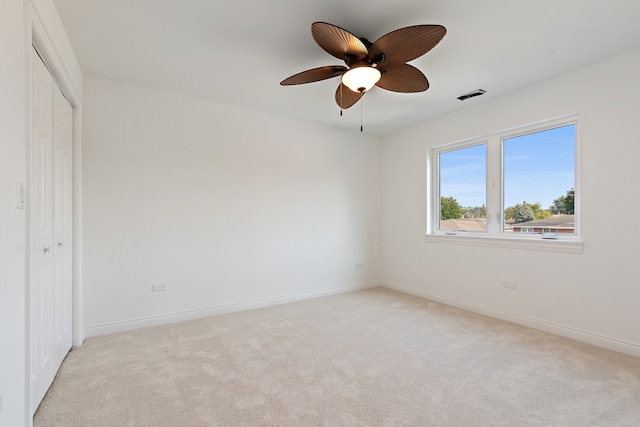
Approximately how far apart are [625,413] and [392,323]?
5.87 ft

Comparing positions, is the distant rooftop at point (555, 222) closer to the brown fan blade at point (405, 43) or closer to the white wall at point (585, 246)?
the white wall at point (585, 246)

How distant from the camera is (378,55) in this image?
6.67 feet

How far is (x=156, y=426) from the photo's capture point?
1652mm

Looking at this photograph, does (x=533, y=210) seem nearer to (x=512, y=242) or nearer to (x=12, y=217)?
(x=512, y=242)

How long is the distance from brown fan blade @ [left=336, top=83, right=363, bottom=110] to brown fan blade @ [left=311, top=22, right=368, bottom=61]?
1.60 feet

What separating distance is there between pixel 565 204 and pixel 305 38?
117 inches

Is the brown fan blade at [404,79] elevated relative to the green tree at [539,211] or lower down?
elevated

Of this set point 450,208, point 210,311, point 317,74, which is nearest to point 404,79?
point 317,74

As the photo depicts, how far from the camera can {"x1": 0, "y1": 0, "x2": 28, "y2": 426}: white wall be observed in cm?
125

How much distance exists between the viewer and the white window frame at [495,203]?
2914mm

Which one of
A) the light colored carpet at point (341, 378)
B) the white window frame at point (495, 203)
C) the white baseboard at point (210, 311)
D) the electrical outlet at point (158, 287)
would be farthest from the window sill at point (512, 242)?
the electrical outlet at point (158, 287)

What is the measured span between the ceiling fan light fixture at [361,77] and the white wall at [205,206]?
1945mm

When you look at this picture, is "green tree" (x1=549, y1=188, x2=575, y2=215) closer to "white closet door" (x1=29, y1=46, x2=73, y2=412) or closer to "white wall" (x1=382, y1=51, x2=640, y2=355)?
"white wall" (x1=382, y1=51, x2=640, y2=355)

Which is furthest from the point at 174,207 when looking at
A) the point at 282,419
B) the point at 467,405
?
the point at 467,405
